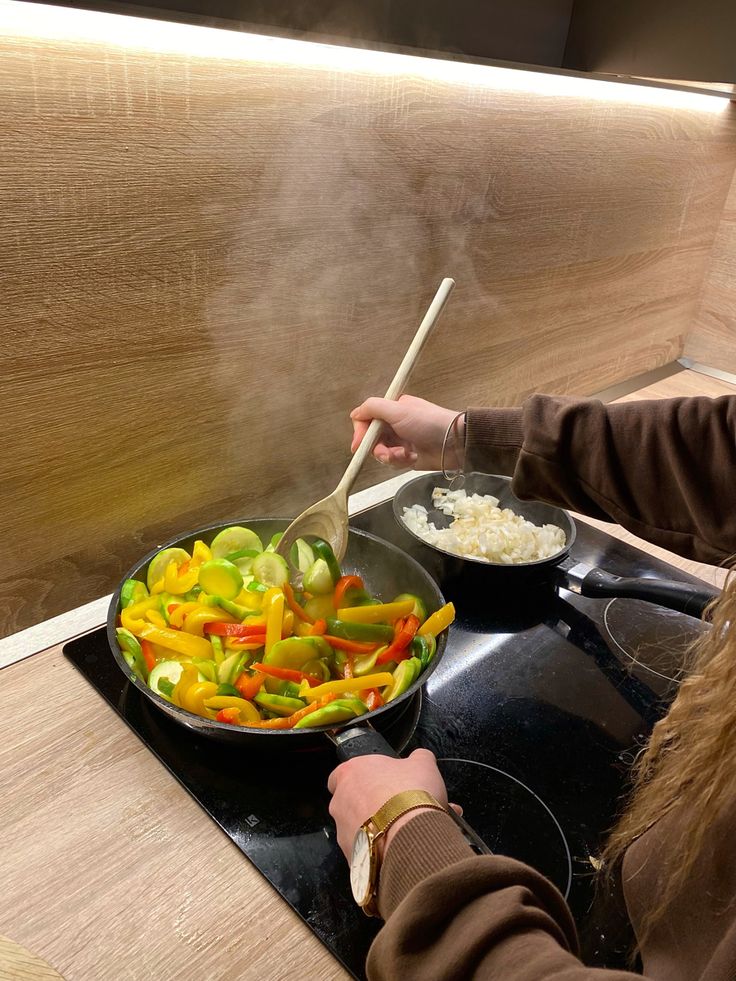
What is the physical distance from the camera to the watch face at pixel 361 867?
60cm

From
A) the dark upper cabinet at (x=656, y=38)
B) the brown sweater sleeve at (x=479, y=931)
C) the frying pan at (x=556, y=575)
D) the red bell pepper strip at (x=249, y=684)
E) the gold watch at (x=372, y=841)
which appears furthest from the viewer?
the frying pan at (x=556, y=575)

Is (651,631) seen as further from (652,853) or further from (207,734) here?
(207,734)

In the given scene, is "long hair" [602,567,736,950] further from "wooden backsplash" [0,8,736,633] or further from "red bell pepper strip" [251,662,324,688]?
"wooden backsplash" [0,8,736,633]

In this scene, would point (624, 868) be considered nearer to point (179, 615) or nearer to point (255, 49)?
point (179, 615)

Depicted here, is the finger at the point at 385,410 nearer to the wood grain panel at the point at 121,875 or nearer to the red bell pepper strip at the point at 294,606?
the red bell pepper strip at the point at 294,606

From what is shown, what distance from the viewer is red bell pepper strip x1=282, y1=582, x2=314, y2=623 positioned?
2.90 ft

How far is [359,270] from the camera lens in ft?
3.72

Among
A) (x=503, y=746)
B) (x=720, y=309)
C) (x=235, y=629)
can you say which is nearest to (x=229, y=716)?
(x=235, y=629)

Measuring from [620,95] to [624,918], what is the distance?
137 centimetres

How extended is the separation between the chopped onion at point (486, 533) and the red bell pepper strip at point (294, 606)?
0.95 ft

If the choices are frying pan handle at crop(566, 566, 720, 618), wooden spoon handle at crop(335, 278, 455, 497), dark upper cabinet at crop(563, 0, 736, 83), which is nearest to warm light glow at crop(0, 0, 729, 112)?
dark upper cabinet at crop(563, 0, 736, 83)

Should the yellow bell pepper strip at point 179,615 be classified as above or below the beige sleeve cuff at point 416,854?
below

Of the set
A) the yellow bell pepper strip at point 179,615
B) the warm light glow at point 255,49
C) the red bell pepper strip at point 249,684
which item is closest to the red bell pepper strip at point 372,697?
the red bell pepper strip at point 249,684

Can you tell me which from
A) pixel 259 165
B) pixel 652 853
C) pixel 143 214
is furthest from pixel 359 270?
pixel 652 853
